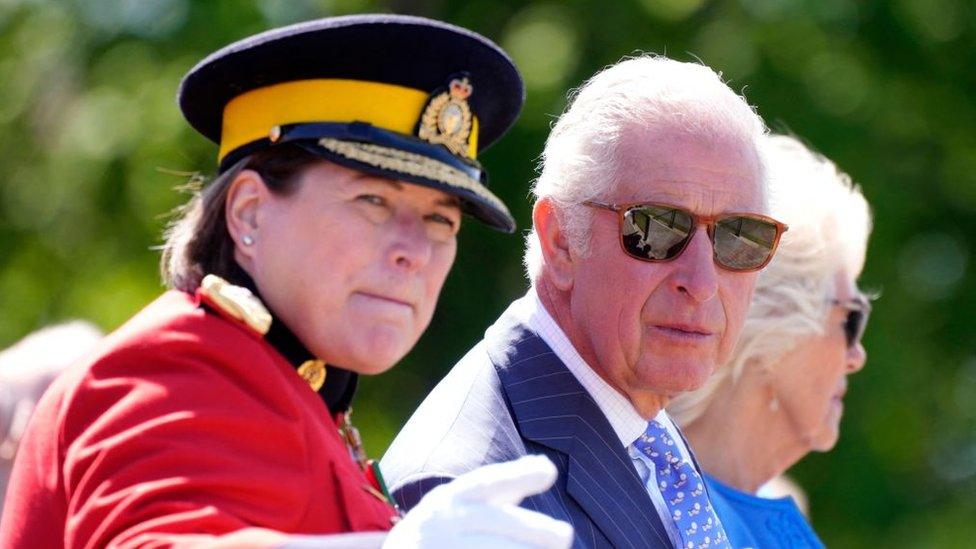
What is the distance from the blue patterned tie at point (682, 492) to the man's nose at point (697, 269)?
33cm

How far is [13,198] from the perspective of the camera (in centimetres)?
969

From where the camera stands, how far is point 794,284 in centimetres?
446

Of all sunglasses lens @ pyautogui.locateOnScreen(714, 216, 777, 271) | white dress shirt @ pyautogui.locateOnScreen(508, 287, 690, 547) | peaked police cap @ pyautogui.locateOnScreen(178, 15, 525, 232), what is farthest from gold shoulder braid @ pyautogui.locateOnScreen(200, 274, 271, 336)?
sunglasses lens @ pyautogui.locateOnScreen(714, 216, 777, 271)

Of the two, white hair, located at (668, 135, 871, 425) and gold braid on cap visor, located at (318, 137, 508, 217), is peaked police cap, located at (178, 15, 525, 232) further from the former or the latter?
white hair, located at (668, 135, 871, 425)

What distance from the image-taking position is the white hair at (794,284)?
173 inches

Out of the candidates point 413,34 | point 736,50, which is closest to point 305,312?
point 413,34

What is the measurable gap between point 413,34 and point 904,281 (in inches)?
262

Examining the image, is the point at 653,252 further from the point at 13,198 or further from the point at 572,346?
the point at 13,198

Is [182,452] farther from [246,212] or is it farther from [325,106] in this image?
[325,106]

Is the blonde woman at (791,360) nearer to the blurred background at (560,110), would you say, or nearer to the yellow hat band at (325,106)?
the yellow hat band at (325,106)

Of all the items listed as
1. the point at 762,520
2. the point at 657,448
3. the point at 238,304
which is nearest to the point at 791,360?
the point at 762,520

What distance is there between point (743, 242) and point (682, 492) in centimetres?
53

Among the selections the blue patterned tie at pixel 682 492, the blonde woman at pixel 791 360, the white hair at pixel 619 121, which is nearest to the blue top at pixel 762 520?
the blonde woman at pixel 791 360

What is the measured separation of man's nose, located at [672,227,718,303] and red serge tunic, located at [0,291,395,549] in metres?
1.06
